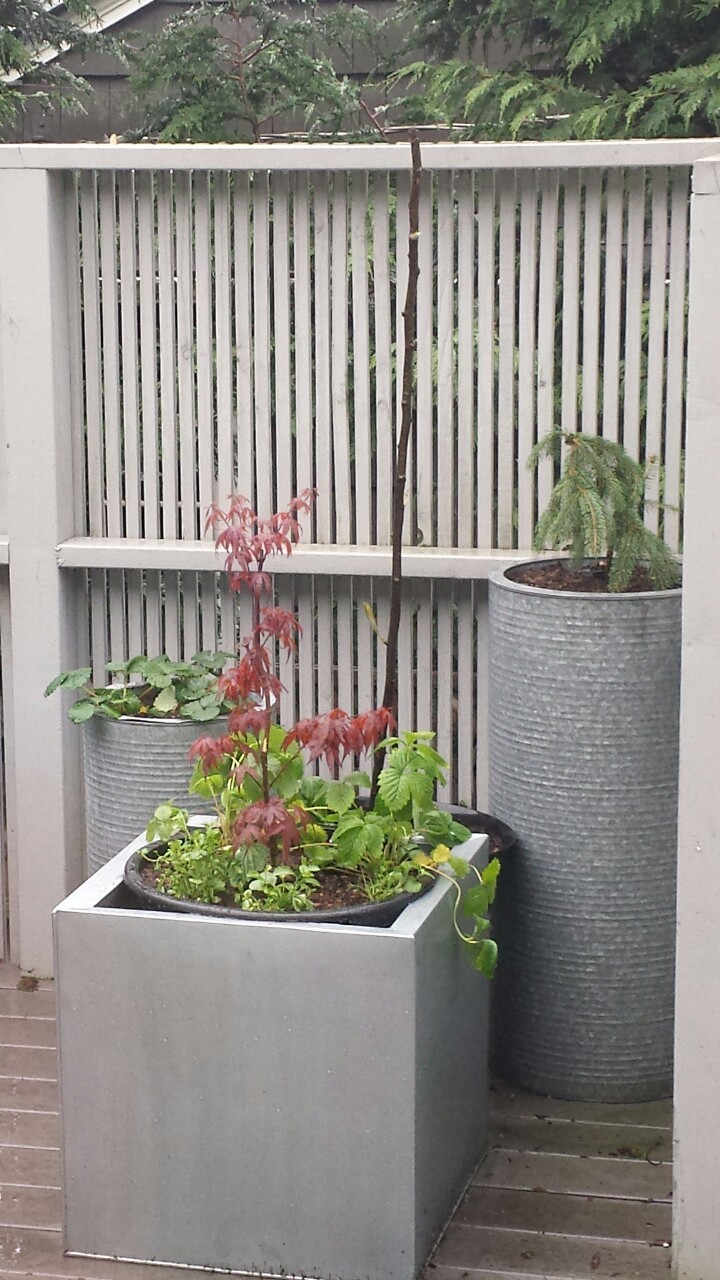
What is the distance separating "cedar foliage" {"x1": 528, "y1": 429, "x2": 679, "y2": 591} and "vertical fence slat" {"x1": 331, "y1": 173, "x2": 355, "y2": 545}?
2.01 ft

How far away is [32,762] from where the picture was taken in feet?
14.3

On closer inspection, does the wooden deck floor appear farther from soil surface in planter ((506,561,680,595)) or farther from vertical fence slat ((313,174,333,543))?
vertical fence slat ((313,174,333,543))

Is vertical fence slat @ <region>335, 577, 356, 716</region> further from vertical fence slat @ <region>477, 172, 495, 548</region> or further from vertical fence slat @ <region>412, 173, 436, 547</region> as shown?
vertical fence slat @ <region>477, 172, 495, 548</region>

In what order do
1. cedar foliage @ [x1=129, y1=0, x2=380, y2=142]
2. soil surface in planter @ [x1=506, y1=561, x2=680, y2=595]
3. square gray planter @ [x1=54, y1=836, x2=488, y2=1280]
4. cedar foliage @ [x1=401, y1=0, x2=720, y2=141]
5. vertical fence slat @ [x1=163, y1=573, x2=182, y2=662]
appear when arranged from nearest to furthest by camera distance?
square gray planter @ [x1=54, y1=836, x2=488, y2=1280], soil surface in planter @ [x1=506, y1=561, x2=680, y2=595], vertical fence slat @ [x1=163, y1=573, x2=182, y2=662], cedar foliage @ [x1=401, y1=0, x2=720, y2=141], cedar foliage @ [x1=129, y1=0, x2=380, y2=142]

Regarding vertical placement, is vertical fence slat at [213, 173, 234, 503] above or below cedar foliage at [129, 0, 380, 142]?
below

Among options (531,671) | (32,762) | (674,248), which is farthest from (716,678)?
(32,762)

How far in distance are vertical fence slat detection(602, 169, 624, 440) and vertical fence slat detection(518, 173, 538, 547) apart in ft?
0.53

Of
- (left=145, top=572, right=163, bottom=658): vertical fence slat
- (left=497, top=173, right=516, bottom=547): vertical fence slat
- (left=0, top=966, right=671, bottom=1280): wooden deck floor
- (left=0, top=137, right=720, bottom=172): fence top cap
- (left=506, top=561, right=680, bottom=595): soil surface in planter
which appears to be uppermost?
(left=0, top=137, right=720, bottom=172): fence top cap

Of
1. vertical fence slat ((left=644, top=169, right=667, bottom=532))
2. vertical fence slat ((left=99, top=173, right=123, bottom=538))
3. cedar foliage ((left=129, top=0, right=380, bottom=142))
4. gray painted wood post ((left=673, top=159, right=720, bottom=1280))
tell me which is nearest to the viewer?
gray painted wood post ((left=673, top=159, right=720, bottom=1280))

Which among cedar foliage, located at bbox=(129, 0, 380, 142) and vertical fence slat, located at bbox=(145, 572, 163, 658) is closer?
vertical fence slat, located at bbox=(145, 572, 163, 658)

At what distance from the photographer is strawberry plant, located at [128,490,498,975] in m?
3.12

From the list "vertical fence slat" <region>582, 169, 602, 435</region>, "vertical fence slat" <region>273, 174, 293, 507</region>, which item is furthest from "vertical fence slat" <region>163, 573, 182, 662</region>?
"vertical fence slat" <region>582, 169, 602, 435</region>

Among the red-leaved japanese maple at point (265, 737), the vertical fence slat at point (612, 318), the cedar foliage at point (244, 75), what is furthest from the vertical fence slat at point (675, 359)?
the cedar foliage at point (244, 75)

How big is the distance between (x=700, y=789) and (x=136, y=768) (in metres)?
1.45
